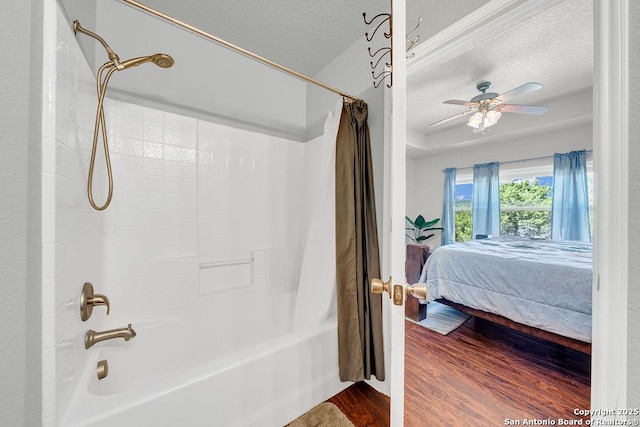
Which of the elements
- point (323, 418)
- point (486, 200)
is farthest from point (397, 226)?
point (486, 200)

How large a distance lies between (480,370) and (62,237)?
94.1 inches

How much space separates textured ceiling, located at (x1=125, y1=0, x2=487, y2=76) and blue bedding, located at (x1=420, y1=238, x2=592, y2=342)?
1.74 m

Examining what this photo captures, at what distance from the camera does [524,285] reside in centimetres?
173

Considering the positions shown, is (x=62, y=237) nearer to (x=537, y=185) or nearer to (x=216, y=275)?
(x=216, y=275)

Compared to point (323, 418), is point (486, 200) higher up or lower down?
higher up

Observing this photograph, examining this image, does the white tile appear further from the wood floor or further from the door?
the wood floor

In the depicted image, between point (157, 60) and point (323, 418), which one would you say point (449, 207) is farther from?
point (157, 60)

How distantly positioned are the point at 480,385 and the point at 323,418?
3.44 ft

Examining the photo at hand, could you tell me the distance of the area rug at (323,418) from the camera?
1164 mm

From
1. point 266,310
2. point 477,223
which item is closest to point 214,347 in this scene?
point 266,310

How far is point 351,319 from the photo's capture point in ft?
4.39

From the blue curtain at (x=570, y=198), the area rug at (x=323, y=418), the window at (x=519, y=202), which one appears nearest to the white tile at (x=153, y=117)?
the area rug at (x=323, y=418)

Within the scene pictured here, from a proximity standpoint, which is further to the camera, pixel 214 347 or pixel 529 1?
pixel 214 347

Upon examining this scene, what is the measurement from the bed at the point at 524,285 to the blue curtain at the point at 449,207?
45.0 inches
